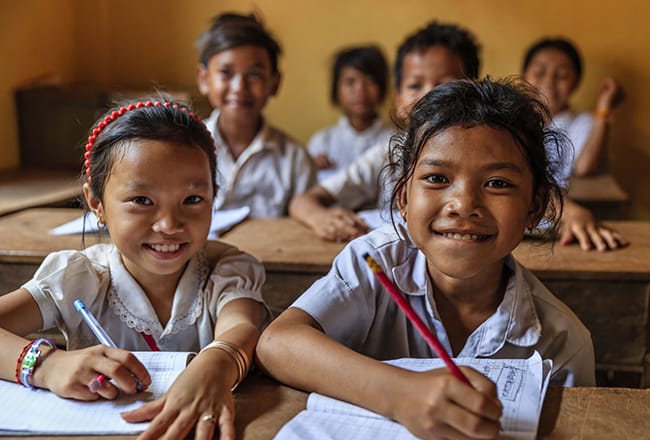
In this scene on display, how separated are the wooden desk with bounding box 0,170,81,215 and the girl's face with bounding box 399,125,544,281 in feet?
4.95

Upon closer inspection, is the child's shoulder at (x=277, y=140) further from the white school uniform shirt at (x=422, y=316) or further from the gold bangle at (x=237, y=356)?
the gold bangle at (x=237, y=356)

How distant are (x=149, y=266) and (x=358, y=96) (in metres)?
2.75

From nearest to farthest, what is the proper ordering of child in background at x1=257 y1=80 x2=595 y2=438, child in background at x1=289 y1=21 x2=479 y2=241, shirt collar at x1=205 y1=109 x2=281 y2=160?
child in background at x1=257 y1=80 x2=595 y2=438, child in background at x1=289 y1=21 x2=479 y2=241, shirt collar at x1=205 y1=109 x2=281 y2=160

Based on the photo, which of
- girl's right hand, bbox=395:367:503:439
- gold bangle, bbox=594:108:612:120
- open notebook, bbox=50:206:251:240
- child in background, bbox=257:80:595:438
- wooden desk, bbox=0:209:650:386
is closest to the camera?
girl's right hand, bbox=395:367:503:439

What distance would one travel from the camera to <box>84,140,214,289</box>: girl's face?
48.0 inches

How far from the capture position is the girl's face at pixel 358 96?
3785 millimetres

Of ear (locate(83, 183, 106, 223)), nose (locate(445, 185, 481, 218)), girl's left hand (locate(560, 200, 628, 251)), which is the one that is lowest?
girl's left hand (locate(560, 200, 628, 251))

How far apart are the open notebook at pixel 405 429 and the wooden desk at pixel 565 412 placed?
0.02 m

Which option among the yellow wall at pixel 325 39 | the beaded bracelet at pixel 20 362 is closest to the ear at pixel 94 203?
the beaded bracelet at pixel 20 362

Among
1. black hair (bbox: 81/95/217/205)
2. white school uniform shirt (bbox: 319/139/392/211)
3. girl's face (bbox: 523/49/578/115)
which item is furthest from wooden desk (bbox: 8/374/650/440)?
girl's face (bbox: 523/49/578/115)

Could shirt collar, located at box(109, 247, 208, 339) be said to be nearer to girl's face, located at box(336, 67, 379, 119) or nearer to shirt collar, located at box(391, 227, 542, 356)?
shirt collar, located at box(391, 227, 542, 356)

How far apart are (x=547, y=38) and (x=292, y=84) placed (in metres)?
1.36

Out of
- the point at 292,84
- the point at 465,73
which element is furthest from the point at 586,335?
the point at 292,84

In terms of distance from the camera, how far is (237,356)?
1.04 m
